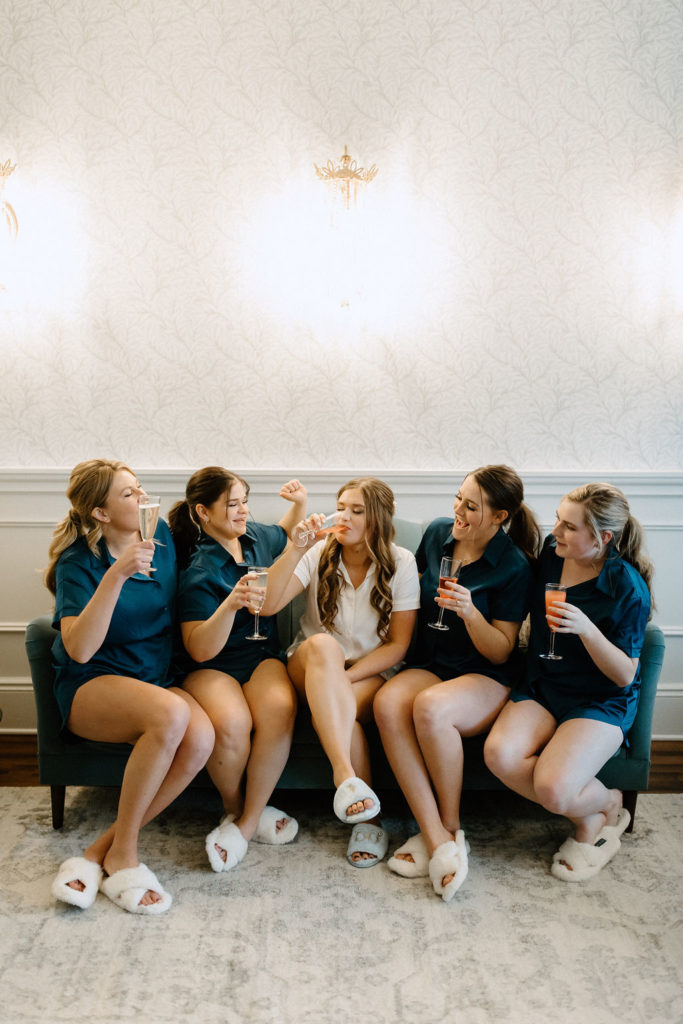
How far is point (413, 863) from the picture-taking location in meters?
2.42

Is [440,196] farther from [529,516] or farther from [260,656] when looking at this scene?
[260,656]

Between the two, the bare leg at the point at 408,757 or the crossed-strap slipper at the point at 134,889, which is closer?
the crossed-strap slipper at the point at 134,889

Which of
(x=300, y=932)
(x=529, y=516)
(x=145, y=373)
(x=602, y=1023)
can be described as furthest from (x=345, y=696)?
(x=145, y=373)

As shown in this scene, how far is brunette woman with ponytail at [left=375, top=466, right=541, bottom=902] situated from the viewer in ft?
8.00

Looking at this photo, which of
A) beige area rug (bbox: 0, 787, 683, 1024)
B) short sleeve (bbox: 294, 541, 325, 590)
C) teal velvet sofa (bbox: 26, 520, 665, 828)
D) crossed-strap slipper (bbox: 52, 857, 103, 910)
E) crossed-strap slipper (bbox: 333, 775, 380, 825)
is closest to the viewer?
beige area rug (bbox: 0, 787, 683, 1024)

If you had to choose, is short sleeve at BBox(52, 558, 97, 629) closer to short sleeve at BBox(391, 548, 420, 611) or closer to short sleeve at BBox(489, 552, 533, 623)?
short sleeve at BBox(391, 548, 420, 611)

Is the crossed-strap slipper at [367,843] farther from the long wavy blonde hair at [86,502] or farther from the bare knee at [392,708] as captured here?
the long wavy blonde hair at [86,502]

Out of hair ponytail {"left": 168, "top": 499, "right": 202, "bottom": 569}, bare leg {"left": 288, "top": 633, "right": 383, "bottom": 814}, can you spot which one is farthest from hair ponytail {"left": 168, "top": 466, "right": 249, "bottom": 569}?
bare leg {"left": 288, "top": 633, "right": 383, "bottom": 814}

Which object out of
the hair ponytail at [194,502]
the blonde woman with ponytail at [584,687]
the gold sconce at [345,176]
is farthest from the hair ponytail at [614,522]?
the gold sconce at [345,176]

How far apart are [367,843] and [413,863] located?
5.7 inches

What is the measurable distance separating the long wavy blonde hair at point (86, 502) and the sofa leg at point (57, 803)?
0.69 m

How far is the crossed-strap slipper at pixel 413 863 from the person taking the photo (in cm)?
240

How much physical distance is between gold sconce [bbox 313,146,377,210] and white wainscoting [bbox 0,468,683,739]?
1018 millimetres

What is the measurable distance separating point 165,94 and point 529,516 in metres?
2.00
